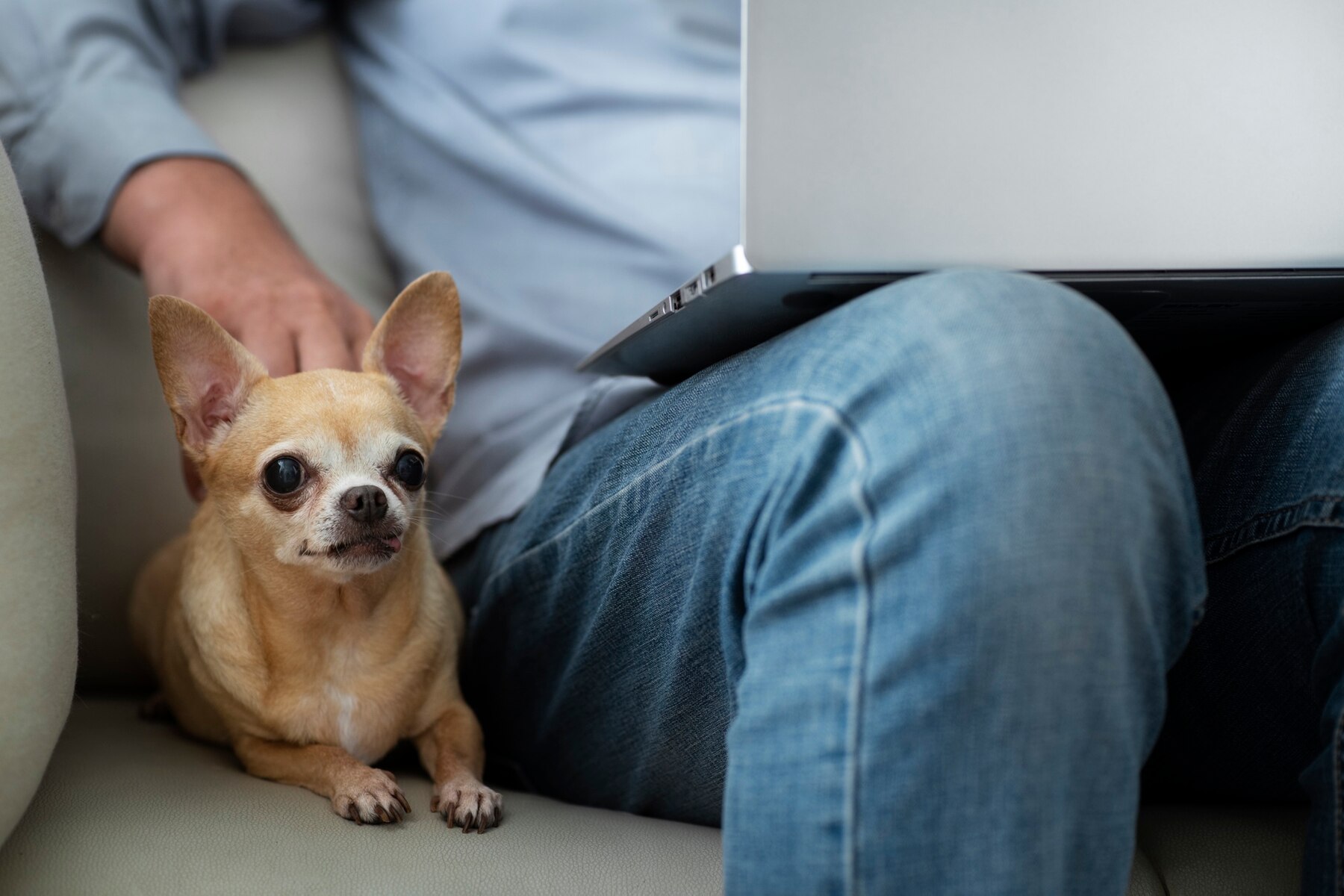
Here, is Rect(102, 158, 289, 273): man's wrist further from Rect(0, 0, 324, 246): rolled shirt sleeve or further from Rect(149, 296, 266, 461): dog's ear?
Rect(149, 296, 266, 461): dog's ear

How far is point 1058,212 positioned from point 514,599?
61 centimetres

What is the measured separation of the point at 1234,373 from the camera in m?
0.92

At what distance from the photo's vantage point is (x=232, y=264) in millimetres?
1136

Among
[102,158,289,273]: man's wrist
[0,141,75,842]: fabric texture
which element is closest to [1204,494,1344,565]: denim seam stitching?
[0,141,75,842]: fabric texture

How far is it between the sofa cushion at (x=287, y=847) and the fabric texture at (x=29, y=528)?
0.07m

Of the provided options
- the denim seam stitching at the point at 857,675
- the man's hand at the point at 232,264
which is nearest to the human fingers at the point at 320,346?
the man's hand at the point at 232,264

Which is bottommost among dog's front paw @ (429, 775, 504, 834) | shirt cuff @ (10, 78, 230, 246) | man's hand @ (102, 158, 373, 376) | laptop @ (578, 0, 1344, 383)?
dog's front paw @ (429, 775, 504, 834)

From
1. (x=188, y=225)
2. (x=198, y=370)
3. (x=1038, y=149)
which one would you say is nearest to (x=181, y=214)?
(x=188, y=225)

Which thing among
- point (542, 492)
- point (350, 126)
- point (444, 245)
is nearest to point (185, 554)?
point (542, 492)

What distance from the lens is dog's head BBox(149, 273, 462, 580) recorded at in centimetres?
92

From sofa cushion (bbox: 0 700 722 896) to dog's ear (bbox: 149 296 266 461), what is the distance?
12.2 inches

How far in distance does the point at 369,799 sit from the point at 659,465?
0.37m

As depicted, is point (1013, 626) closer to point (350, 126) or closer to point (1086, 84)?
point (1086, 84)

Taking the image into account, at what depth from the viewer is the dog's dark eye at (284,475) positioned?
0.94 meters
